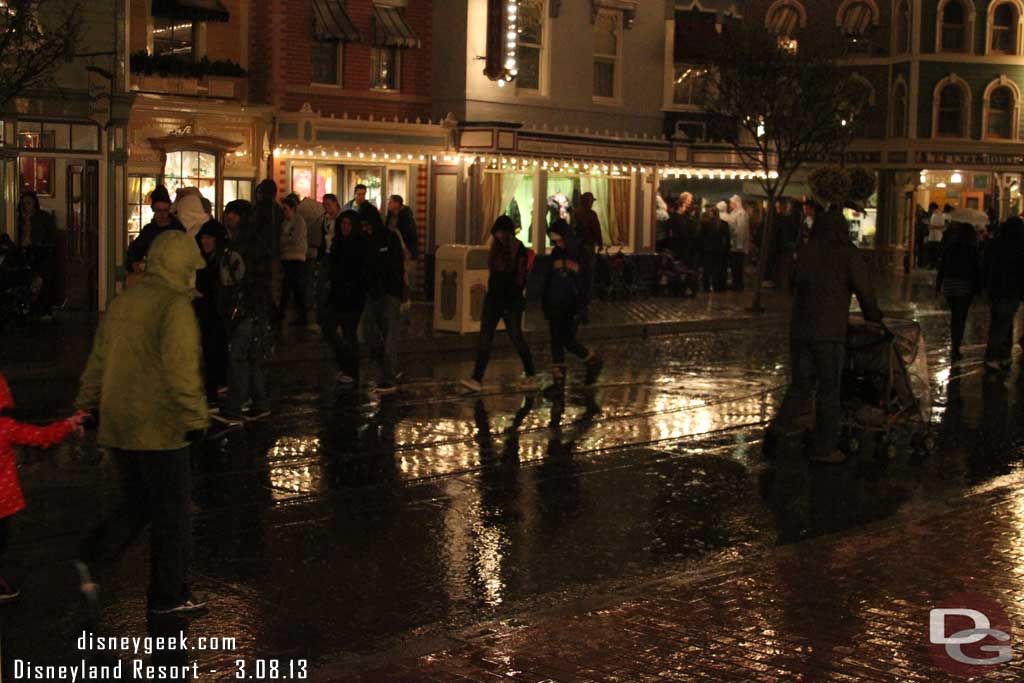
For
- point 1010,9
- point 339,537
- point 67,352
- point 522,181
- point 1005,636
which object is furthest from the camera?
point 1010,9

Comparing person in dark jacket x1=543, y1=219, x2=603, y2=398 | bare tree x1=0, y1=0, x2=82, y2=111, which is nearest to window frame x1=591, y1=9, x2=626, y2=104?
bare tree x1=0, y1=0, x2=82, y2=111

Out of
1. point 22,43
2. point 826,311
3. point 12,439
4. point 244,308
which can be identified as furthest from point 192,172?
point 12,439

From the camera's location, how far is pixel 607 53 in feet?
103

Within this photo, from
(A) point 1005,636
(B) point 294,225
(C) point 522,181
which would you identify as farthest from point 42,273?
(A) point 1005,636

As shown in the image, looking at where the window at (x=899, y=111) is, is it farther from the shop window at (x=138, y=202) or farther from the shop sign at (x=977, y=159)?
the shop window at (x=138, y=202)

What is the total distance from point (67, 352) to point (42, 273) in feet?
12.1

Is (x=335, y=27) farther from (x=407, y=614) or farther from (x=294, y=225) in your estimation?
(x=407, y=614)

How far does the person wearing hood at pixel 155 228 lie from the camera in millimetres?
12867

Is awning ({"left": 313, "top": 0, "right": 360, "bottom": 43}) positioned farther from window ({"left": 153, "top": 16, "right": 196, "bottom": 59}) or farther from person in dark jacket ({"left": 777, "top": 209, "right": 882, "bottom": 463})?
person in dark jacket ({"left": 777, "top": 209, "right": 882, "bottom": 463})

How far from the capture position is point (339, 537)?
8.79 m

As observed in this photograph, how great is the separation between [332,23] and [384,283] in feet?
42.1

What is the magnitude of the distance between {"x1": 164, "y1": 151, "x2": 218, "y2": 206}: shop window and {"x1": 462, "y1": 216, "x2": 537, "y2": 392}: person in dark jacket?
10.1m

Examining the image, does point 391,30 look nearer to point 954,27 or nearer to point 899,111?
point 899,111

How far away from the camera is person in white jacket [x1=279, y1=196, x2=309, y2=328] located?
20.4 metres
